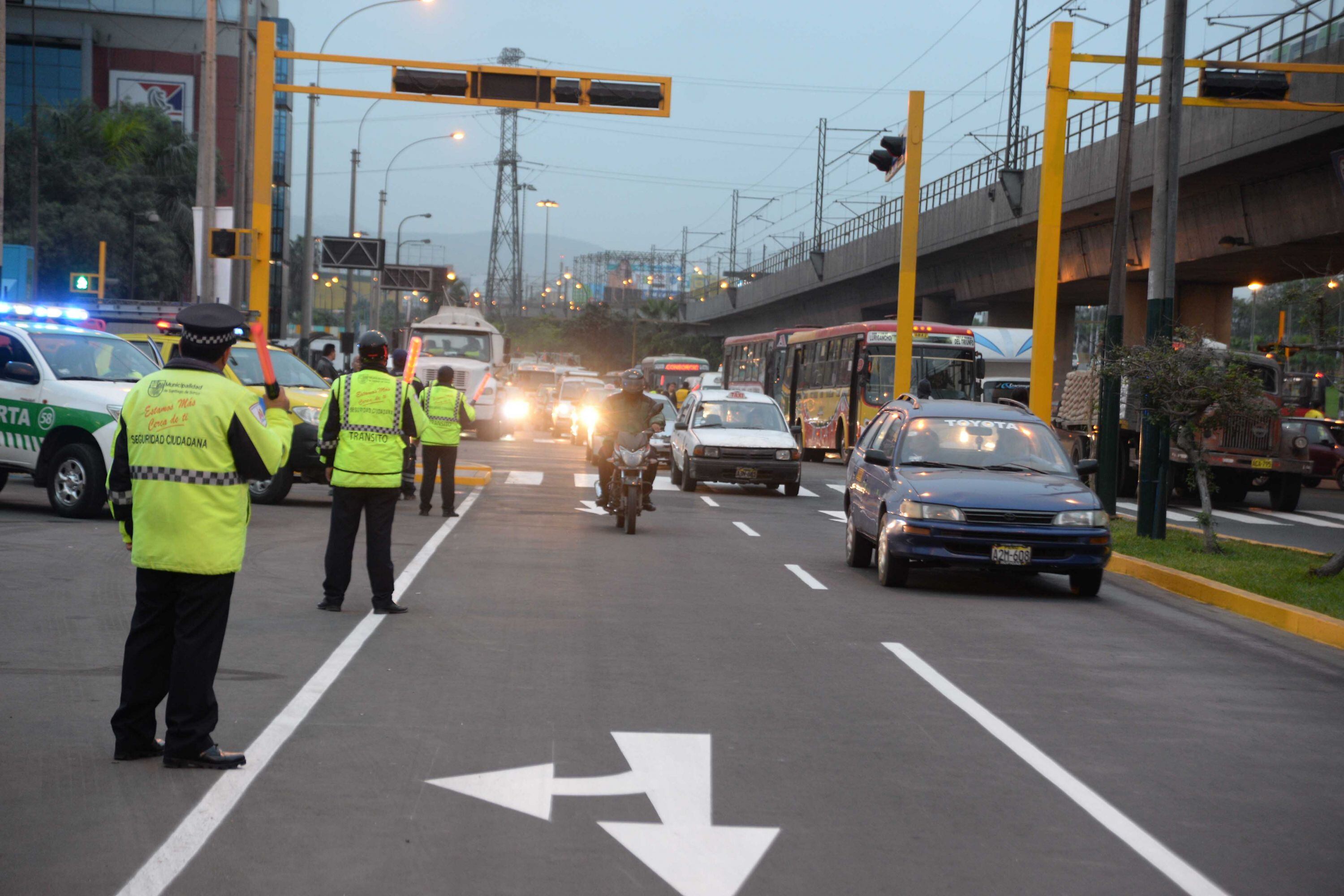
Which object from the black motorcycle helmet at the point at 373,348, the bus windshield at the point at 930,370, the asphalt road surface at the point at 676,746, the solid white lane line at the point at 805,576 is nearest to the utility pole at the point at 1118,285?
the solid white lane line at the point at 805,576

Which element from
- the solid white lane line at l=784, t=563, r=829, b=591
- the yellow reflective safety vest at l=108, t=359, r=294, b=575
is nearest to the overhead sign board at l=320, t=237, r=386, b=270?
the solid white lane line at l=784, t=563, r=829, b=591

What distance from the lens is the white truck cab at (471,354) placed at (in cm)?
3984

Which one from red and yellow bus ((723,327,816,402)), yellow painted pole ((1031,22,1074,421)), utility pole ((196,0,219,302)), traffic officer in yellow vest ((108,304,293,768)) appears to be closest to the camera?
traffic officer in yellow vest ((108,304,293,768))

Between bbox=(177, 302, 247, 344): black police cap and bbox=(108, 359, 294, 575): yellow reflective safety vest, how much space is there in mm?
126

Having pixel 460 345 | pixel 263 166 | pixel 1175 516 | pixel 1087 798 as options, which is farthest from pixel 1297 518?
pixel 460 345

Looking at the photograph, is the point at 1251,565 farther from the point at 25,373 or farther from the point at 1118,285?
the point at 25,373

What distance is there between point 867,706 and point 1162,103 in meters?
13.2

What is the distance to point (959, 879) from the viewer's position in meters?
5.01

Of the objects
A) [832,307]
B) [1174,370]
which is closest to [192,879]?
[1174,370]

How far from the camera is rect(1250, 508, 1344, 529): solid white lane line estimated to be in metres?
24.5

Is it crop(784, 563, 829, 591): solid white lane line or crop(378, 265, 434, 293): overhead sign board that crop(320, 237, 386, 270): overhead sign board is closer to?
crop(378, 265, 434, 293): overhead sign board

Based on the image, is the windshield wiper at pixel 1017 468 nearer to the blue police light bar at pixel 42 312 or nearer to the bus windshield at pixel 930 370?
the blue police light bar at pixel 42 312

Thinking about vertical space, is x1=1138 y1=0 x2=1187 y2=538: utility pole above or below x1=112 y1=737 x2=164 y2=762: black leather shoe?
above

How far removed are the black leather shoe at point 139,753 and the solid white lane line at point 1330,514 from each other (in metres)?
24.2
